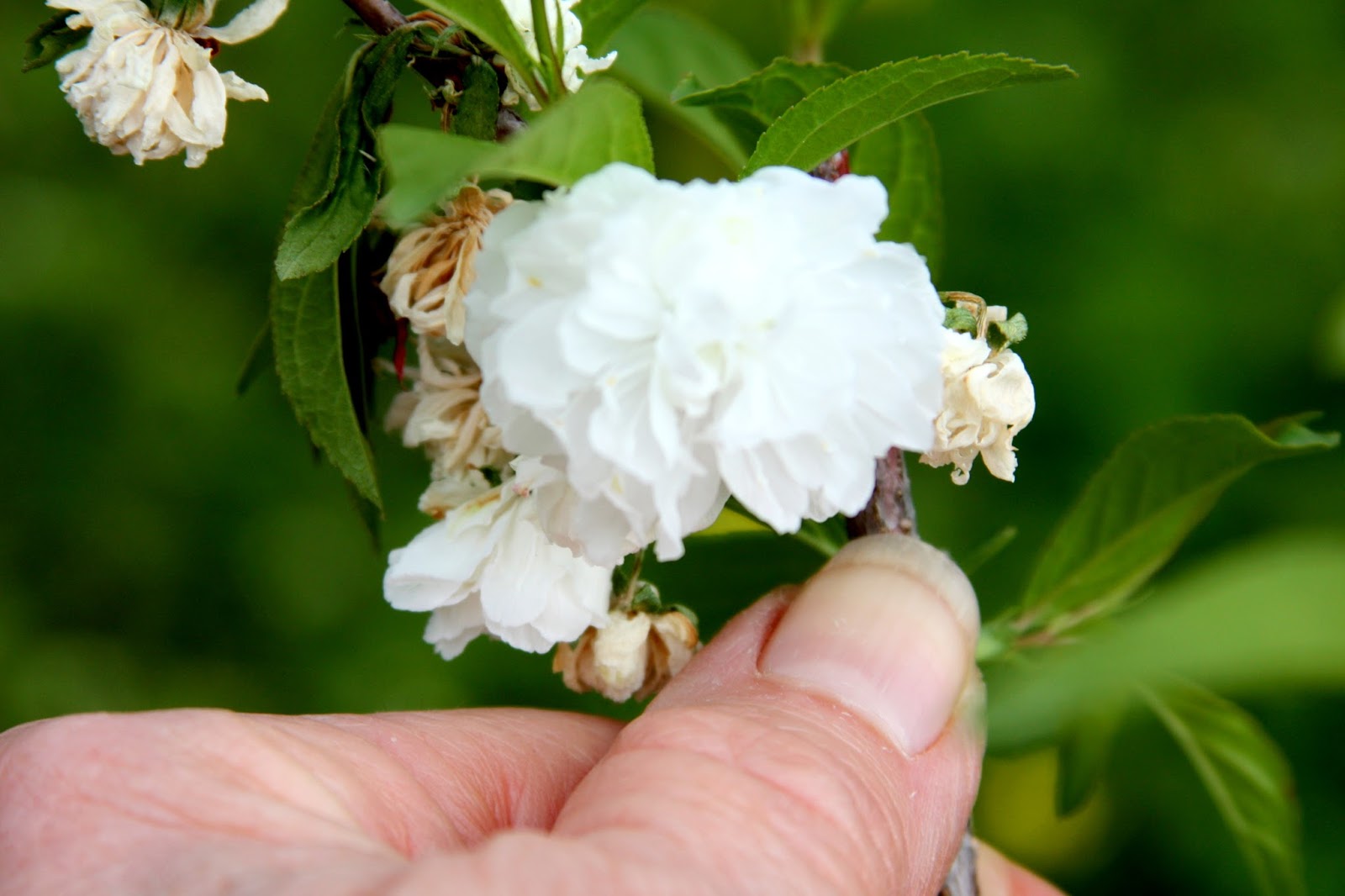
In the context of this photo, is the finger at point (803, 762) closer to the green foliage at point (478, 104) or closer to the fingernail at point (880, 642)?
the fingernail at point (880, 642)

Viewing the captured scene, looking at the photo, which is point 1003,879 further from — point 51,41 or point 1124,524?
point 51,41

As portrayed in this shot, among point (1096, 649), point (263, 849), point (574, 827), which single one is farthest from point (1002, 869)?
point (1096, 649)

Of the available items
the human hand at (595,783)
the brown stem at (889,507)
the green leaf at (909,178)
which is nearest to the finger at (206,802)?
the human hand at (595,783)

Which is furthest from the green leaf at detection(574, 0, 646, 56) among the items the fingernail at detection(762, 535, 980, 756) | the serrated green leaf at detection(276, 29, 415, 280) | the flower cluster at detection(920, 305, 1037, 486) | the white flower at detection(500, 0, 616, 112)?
the fingernail at detection(762, 535, 980, 756)

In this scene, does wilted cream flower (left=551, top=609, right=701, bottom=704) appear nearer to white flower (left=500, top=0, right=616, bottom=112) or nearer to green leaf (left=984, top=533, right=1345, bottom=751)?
white flower (left=500, top=0, right=616, bottom=112)

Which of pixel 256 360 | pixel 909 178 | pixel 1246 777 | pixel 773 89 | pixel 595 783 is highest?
pixel 773 89

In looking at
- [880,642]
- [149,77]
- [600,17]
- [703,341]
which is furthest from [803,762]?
[149,77]
